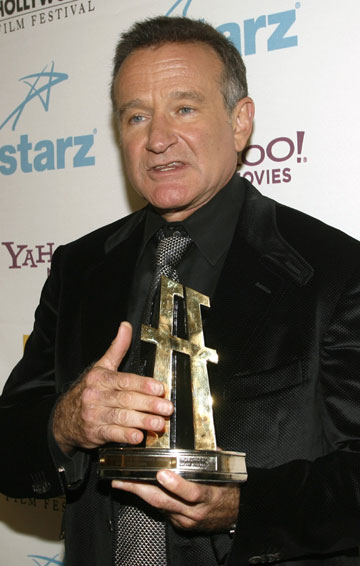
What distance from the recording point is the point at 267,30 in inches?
68.4

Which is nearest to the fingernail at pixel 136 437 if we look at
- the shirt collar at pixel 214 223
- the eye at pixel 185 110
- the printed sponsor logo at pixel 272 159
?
the shirt collar at pixel 214 223

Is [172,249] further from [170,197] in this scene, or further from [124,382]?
[124,382]

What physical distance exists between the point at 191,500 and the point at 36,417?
0.53 metres

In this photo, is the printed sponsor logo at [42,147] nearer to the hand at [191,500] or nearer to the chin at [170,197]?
the chin at [170,197]

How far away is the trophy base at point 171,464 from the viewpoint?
35.2 inches

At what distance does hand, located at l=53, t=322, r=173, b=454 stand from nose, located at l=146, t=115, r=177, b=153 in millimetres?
498

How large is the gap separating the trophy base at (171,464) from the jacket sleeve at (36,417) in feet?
1.30

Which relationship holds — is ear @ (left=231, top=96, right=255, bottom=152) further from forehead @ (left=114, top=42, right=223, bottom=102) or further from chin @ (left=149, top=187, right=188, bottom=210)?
chin @ (left=149, top=187, right=188, bottom=210)

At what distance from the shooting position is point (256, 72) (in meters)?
1.75

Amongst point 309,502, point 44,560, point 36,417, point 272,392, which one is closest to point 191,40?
point 272,392

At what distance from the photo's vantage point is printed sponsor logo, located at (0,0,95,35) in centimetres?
208

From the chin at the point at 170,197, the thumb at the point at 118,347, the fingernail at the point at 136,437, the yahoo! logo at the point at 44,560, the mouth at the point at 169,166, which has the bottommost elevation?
the yahoo! logo at the point at 44,560

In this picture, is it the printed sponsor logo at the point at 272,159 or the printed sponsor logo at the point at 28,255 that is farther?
the printed sponsor logo at the point at 28,255

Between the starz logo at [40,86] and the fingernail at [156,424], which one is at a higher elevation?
the starz logo at [40,86]
